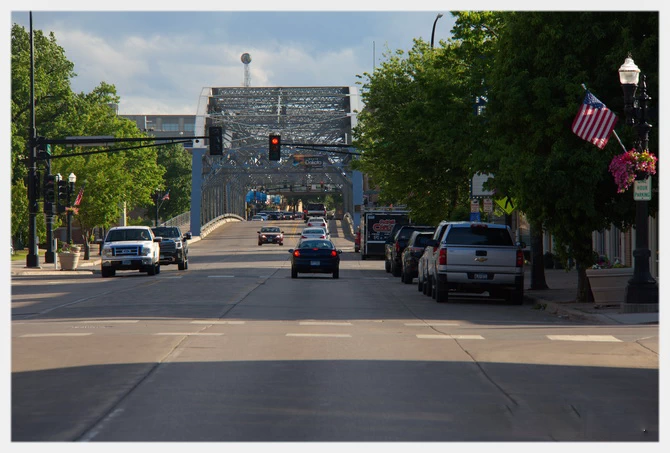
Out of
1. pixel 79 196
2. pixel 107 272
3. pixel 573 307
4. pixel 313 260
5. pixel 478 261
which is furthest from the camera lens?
pixel 79 196

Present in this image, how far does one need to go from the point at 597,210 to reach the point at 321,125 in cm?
11608

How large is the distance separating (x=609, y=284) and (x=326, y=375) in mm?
12606

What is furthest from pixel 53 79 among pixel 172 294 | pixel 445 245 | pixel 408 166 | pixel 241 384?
pixel 241 384

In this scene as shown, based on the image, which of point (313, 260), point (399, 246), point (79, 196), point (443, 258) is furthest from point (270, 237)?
point (443, 258)

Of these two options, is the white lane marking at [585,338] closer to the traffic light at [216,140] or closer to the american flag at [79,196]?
the traffic light at [216,140]

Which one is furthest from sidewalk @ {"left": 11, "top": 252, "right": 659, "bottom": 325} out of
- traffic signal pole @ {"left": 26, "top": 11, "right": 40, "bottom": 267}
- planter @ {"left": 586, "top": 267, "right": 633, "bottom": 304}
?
traffic signal pole @ {"left": 26, "top": 11, "right": 40, "bottom": 267}

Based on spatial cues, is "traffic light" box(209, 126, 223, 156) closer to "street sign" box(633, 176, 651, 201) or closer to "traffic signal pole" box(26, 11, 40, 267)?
"traffic signal pole" box(26, 11, 40, 267)

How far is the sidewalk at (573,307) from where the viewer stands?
1881cm

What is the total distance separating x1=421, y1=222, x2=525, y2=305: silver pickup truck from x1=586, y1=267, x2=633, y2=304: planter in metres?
2.39

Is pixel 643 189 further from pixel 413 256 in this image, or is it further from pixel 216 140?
pixel 216 140

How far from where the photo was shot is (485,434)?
8.12m

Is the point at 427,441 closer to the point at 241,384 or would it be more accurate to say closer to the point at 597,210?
the point at 241,384

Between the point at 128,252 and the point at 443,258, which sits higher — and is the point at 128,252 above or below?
below

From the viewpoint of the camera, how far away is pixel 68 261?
1828 inches
